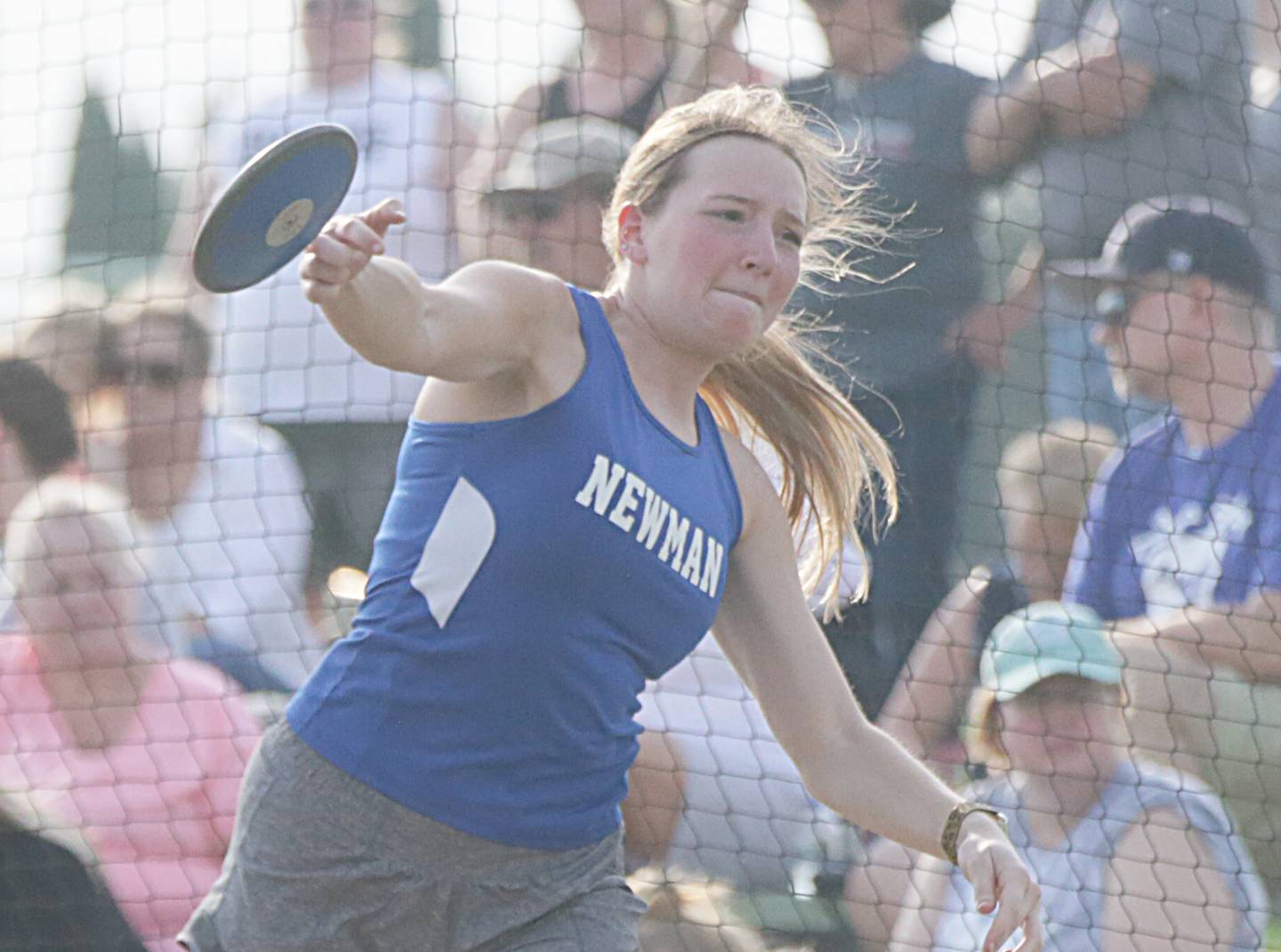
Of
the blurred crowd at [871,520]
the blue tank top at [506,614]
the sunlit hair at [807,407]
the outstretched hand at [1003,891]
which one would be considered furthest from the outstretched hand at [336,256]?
the blurred crowd at [871,520]

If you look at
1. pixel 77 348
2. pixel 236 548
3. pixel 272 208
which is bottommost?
pixel 236 548

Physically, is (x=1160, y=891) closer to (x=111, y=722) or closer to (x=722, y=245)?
(x=722, y=245)

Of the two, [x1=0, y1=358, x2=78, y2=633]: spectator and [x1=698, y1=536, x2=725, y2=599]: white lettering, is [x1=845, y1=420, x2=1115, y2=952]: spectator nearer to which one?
[x1=698, y1=536, x2=725, y2=599]: white lettering

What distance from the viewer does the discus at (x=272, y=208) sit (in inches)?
67.7

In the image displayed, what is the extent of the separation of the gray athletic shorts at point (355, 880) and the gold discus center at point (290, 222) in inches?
22.7

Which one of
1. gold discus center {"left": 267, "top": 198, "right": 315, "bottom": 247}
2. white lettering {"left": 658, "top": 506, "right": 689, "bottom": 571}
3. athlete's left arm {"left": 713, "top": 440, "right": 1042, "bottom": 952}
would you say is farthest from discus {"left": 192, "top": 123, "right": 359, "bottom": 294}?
athlete's left arm {"left": 713, "top": 440, "right": 1042, "bottom": 952}

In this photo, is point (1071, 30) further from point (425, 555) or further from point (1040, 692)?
point (425, 555)

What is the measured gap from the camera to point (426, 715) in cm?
195

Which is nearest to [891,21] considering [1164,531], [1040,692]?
[1164,531]

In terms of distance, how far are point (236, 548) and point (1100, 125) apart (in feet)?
8.06

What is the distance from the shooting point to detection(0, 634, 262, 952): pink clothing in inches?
157

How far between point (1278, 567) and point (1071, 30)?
1.53m

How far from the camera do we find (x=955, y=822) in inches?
85.6

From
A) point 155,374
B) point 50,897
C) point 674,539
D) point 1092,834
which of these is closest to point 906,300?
point 1092,834
